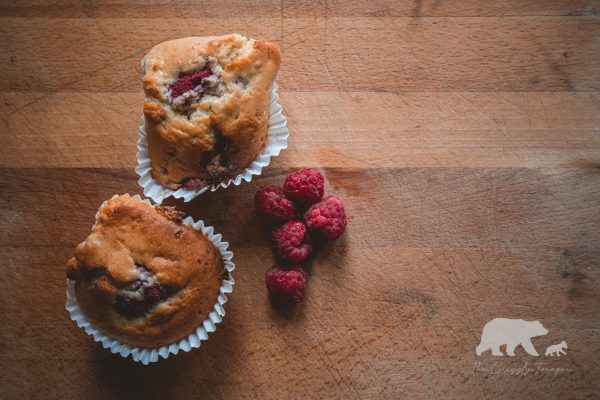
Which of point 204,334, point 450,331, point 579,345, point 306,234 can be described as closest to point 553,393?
point 579,345

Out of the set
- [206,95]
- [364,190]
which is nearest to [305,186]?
[364,190]

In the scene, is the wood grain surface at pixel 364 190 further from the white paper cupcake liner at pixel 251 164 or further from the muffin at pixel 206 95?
the muffin at pixel 206 95

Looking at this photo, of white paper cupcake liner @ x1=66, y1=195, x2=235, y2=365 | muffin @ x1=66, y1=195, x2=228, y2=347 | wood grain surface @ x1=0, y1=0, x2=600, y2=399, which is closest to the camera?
muffin @ x1=66, y1=195, x2=228, y2=347

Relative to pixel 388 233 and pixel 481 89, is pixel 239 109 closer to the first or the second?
pixel 388 233

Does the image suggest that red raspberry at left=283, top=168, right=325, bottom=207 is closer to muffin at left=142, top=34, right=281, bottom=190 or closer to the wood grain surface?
the wood grain surface

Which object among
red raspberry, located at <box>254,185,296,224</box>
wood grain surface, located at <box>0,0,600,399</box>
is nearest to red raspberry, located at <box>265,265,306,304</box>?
wood grain surface, located at <box>0,0,600,399</box>

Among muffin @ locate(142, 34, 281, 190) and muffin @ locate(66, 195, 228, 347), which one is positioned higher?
muffin @ locate(142, 34, 281, 190)

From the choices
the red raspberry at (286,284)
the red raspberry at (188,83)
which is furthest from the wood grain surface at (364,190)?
the red raspberry at (188,83)

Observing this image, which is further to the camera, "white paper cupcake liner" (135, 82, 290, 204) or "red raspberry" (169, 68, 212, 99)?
"white paper cupcake liner" (135, 82, 290, 204)
